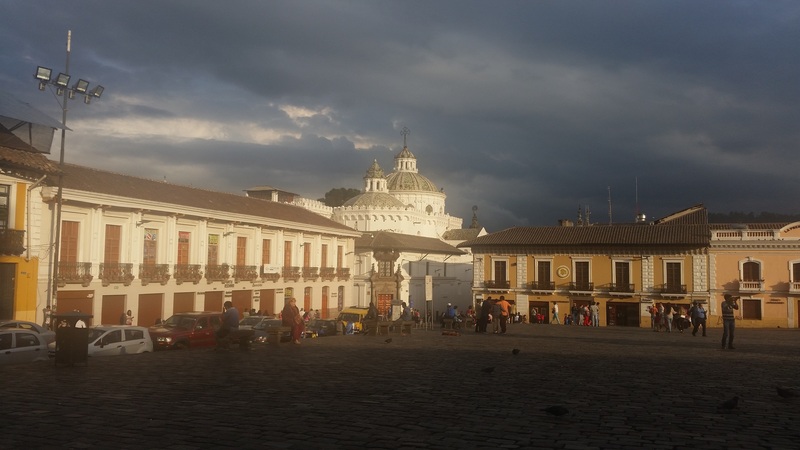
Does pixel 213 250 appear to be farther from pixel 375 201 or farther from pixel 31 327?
pixel 375 201

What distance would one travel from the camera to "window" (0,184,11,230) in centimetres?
A: 2875

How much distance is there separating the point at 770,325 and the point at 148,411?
4583 cm

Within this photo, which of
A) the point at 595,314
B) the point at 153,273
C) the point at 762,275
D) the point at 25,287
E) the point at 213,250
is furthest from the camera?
the point at 595,314

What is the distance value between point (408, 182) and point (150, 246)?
62268mm

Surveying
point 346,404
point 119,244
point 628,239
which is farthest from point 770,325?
point 346,404

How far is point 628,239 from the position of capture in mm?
50594

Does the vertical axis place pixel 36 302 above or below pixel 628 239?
below

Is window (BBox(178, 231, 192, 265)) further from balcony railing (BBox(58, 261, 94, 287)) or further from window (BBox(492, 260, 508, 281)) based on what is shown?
window (BBox(492, 260, 508, 281))

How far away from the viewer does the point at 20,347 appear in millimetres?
17922

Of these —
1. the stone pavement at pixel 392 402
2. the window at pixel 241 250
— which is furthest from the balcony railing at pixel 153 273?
the stone pavement at pixel 392 402

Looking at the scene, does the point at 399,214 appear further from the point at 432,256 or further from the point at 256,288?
the point at 256,288

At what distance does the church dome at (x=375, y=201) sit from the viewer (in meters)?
82.3

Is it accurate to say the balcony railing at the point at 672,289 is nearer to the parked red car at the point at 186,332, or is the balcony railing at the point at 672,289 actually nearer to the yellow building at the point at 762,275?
the yellow building at the point at 762,275

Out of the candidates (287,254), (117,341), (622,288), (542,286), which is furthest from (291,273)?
(117,341)
